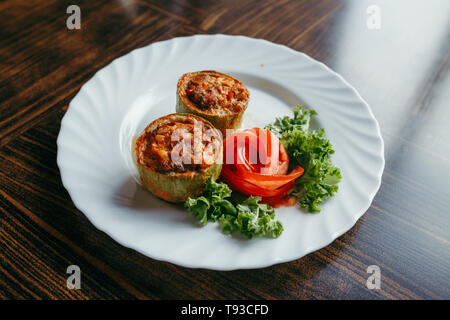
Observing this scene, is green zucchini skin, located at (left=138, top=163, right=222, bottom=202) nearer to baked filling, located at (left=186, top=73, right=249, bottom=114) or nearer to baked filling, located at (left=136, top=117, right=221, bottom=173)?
baked filling, located at (left=136, top=117, right=221, bottom=173)

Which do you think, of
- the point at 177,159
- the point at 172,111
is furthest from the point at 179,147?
the point at 172,111

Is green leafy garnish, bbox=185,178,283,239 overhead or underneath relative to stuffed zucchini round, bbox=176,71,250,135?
underneath

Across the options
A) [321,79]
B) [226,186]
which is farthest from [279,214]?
[321,79]

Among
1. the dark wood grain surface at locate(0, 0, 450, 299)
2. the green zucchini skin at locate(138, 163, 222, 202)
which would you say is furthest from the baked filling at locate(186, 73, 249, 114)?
the dark wood grain surface at locate(0, 0, 450, 299)

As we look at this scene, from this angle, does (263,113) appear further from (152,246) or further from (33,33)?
(33,33)

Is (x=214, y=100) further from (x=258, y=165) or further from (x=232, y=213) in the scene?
(x=232, y=213)
